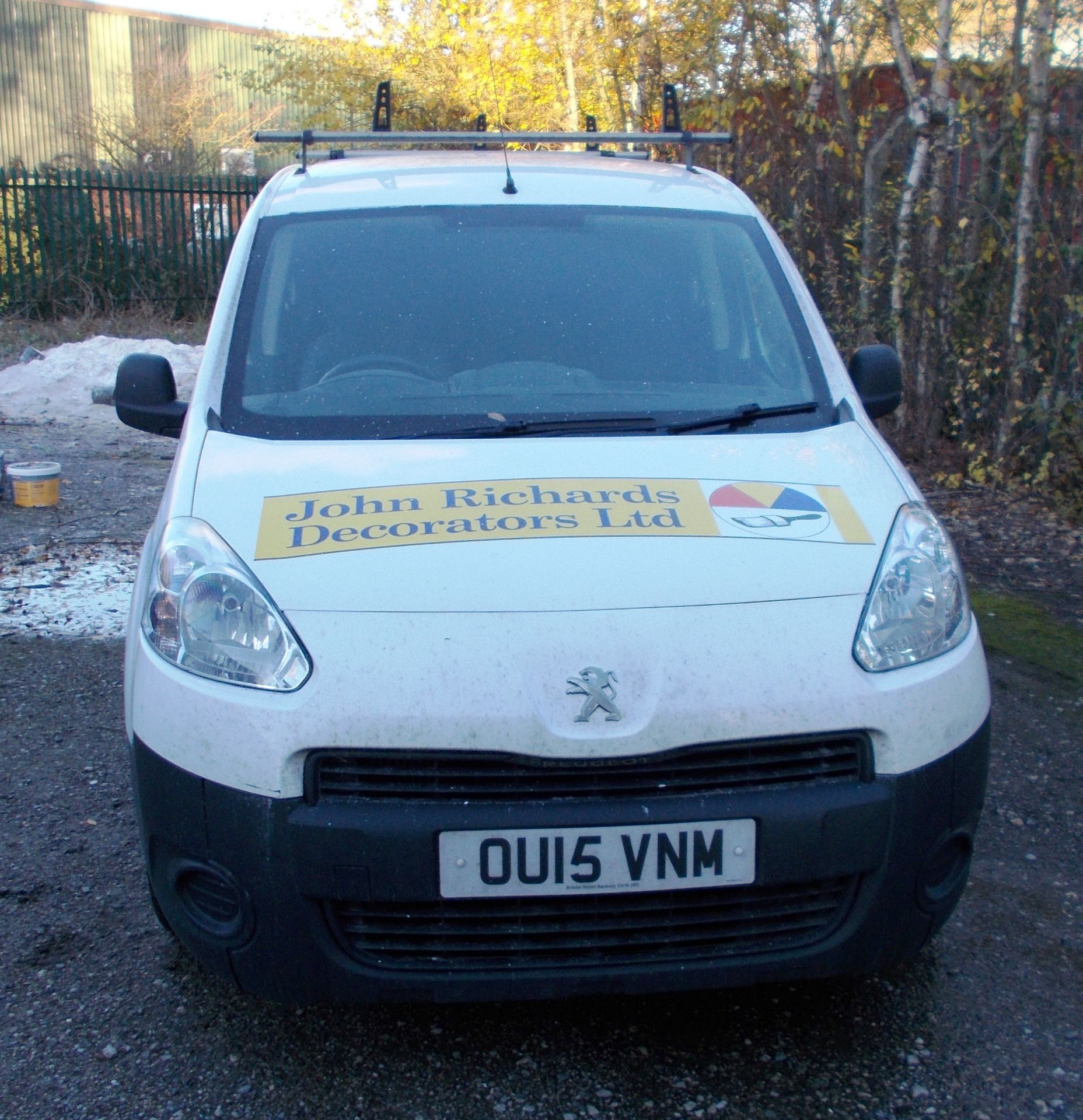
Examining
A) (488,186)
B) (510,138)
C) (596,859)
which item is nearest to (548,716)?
(596,859)

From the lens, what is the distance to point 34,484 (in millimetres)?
7117

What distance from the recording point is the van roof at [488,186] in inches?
138

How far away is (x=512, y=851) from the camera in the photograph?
2.10m

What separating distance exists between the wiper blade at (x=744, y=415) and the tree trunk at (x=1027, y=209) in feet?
15.1

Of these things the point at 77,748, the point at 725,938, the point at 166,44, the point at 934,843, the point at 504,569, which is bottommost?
the point at 77,748

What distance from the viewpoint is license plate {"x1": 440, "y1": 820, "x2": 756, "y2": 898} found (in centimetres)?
210

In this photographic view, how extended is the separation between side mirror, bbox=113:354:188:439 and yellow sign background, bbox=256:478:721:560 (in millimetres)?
914

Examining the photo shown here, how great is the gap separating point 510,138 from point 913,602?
2.48 m

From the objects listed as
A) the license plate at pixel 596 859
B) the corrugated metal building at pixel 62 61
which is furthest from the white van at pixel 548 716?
the corrugated metal building at pixel 62 61

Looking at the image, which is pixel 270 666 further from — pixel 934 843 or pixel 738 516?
pixel 934 843

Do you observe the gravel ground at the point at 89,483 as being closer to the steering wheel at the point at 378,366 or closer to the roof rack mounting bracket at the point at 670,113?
the roof rack mounting bracket at the point at 670,113

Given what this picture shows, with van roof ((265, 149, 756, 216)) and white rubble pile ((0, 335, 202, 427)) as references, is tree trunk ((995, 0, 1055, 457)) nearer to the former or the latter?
van roof ((265, 149, 756, 216))

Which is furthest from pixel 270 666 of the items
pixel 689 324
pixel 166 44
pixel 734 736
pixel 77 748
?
pixel 166 44

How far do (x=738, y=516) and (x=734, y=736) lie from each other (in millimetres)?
542
